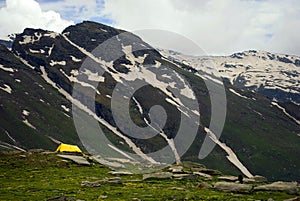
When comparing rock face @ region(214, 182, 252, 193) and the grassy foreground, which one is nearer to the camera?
the grassy foreground

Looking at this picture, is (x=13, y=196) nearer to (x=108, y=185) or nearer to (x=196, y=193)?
(x=108, y=185)

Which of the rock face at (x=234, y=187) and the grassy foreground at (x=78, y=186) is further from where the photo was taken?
the rock face at (x=234, y=187)

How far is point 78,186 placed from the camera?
4394 centimetres

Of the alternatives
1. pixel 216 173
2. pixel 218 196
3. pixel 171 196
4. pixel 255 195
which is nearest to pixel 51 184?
pixel 171 196

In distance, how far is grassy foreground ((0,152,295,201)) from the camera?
3716cm

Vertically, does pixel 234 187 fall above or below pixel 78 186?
above

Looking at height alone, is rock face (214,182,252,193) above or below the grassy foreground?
above

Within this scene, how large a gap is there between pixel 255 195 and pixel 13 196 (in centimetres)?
2311

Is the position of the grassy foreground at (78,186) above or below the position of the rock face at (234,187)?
below

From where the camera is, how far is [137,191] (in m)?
40.6

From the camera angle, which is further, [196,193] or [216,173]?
[216,173]

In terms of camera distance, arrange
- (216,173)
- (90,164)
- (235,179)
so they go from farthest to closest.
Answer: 1. (90,164)
2. (216,173)
3. (235,179)

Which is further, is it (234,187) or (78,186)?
(78,186)

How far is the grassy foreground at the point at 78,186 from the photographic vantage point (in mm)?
37156
